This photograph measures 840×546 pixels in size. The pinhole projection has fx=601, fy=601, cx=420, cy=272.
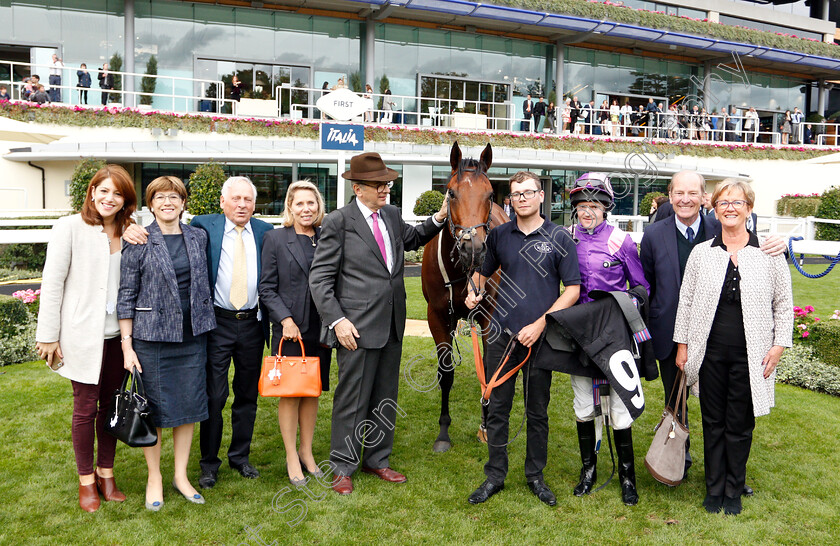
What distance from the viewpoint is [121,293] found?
Result: 138 inches

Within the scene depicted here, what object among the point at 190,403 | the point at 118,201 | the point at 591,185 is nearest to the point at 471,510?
the point at 190,403

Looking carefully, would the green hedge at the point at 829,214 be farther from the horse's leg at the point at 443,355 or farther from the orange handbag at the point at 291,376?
the orange handbag at the point at 291,376

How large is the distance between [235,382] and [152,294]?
906mm

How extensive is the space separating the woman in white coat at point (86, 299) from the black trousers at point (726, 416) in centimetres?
356

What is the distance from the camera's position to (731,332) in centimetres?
352

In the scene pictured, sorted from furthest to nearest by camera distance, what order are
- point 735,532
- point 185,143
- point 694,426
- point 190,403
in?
point 185,143 < point 694,426 < point 190,403 < point 735,532

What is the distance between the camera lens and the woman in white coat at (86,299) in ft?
11.2

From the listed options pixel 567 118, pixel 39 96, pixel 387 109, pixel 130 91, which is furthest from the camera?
pixel 567 118

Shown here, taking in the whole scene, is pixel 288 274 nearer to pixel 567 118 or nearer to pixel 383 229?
pixel 383 229

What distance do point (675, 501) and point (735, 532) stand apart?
43 centimetres

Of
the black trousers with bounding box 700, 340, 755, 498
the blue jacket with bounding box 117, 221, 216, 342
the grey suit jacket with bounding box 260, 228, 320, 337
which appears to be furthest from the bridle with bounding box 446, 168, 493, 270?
the blue jacket with bounding box 117, 221, 216, 342

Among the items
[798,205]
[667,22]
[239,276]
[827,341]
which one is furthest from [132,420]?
[667,22]

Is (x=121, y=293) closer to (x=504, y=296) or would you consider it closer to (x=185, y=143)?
(x=504, y=296)

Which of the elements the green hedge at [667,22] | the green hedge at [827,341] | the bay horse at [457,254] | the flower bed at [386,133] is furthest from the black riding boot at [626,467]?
the green hedge at [667,22]
